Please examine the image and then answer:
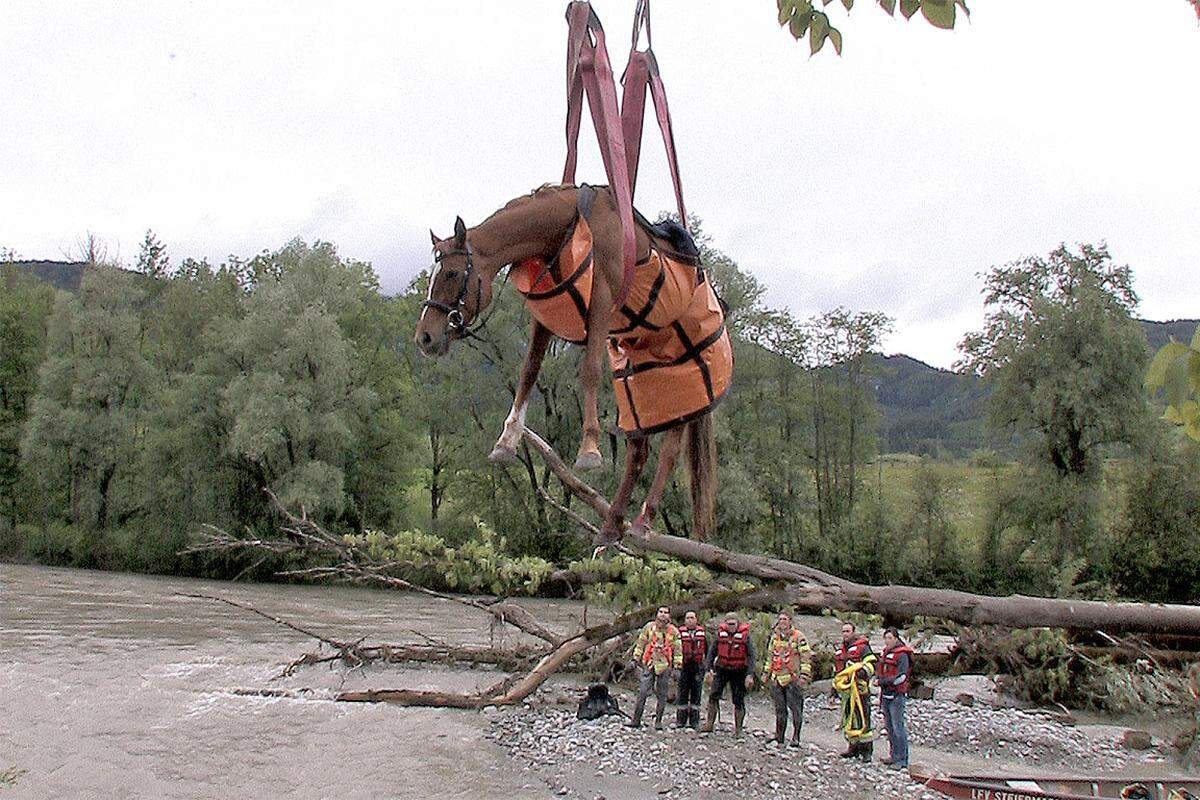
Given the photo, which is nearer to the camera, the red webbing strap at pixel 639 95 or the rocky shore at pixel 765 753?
the red webbing strap at pixel 639 95

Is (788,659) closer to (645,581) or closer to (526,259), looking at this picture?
(645,581)

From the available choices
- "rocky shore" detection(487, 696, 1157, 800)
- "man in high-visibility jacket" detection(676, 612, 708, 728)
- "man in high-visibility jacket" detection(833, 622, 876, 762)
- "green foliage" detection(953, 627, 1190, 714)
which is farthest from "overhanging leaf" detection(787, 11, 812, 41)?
"green foliage" detection(953, 627, 1190, 714)

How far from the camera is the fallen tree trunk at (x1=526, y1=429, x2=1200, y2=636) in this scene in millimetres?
4352

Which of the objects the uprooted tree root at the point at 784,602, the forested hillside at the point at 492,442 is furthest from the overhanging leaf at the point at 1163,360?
the forested hillside at the point at 492,442

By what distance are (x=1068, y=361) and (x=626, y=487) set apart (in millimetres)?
27010

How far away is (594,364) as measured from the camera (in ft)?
10.2

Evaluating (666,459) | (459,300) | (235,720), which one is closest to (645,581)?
(666,459)

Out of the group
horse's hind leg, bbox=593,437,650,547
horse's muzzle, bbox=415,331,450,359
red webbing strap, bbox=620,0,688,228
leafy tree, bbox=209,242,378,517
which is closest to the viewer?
horse's muzzle, bbox=415,331,450,359

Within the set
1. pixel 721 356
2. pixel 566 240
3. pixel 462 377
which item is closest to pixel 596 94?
pixel 566 240

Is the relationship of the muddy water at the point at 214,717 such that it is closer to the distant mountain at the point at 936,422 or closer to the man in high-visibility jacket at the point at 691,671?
the man in high-visibility jacket at the point at 691,671

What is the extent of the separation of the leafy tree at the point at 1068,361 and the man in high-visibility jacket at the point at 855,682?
18.0m

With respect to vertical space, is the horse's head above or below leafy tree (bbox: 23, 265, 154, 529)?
below

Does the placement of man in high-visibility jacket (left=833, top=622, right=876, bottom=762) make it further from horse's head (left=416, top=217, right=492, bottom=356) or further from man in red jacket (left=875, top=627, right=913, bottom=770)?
horse's head (left=416, top=217, right=492, bottom=356)

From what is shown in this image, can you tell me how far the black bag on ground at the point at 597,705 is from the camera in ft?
45.4
